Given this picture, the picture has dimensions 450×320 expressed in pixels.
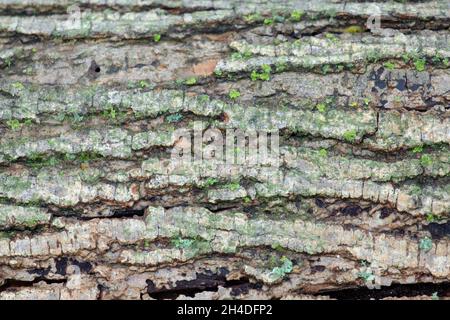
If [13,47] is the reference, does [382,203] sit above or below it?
below

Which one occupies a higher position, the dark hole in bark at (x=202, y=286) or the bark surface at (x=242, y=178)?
the bark surface at (x=242, y=178)

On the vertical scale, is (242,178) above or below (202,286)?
above

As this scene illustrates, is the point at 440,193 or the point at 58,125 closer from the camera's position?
the point at 440,193

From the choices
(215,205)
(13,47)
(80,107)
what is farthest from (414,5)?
(13,47)

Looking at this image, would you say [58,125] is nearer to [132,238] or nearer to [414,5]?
[132,238]

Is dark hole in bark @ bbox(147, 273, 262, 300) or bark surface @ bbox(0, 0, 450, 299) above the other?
bark surface @ bbox(0, 0, 450, 299)

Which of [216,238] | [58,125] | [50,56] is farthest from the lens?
[50,56]

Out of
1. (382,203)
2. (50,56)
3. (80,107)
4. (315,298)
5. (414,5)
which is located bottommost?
(315,298)

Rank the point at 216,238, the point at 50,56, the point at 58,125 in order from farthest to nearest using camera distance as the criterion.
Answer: the point at 50,56 < the point at 58,125 < the point at 216,238
